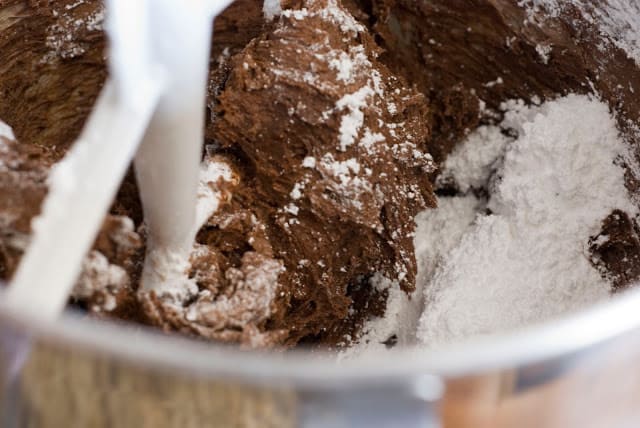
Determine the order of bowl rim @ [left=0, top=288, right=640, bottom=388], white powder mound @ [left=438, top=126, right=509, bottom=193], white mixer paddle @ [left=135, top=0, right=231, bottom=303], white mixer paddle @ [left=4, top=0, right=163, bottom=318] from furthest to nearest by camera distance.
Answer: white powder mound @ [left=438, top=126, right=509, bottom=193] < white mixer paddle @ [left=135, top=0, right=231, bottom=303] < white mixer paddle @ [left=4, top=0, right=163, bottom=318] < bowl rim @ [left=0, top=288, right=640, bottom=388]

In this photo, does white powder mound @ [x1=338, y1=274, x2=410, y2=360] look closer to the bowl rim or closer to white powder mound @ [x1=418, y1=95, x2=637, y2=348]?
white powder mound @ [x1=418, y1=95, x2=637, y2=348]

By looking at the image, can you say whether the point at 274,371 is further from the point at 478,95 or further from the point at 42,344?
the point at 478,95

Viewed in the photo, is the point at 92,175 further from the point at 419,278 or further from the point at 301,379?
the point at 419,278

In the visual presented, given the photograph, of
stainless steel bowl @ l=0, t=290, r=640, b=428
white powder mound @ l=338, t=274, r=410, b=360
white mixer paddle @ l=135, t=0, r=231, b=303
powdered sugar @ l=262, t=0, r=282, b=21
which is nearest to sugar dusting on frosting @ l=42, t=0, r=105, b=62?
powdered sugar @ l=262, t=0, r=282, b=21

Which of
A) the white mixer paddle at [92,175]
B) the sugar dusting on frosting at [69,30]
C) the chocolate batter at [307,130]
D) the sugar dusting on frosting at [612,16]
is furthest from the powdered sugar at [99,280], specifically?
the sugar dusting on frosting at [612,16]

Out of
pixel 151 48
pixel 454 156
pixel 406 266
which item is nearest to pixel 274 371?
pixel 151 48

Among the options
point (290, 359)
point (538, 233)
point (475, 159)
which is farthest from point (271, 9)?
point (290, 359)
